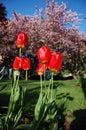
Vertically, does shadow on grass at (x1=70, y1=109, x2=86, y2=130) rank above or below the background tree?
below

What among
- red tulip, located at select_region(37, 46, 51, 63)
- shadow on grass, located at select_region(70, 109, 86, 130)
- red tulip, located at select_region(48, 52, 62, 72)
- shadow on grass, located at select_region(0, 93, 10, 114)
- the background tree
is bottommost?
shadow on grass, located at select_region(70, 109, 86, 130)

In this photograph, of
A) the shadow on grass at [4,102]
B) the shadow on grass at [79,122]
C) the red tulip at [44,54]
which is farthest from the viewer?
the shadow on grass at [4,102]

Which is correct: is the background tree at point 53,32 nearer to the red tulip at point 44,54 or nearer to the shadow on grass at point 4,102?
the shadow on grass at point 4,102

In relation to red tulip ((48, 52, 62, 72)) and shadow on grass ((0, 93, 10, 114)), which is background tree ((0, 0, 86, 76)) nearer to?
shadow on grass ((0, 93, 10, 114))

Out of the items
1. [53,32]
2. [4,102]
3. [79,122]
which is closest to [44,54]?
[79,122]

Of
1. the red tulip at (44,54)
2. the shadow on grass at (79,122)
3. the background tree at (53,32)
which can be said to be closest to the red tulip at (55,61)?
the red tulip at (44,54)

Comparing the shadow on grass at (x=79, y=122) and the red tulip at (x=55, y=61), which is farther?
the shadow on grass at (x=79, y=122)

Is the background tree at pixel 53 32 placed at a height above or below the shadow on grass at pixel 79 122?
above

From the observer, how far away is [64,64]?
27.6 metres

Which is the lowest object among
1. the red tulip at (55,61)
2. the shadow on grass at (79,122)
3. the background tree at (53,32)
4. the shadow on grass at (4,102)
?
the shadow on grass at (79,122)

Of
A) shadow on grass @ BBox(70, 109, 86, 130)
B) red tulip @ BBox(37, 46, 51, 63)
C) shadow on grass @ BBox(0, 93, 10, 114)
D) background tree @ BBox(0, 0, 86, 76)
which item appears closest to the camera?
red tulip @ BBox(37, 46, 51, 63)

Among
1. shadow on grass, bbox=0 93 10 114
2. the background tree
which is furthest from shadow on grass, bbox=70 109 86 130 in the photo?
the background tree

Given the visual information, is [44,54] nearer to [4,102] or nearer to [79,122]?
[79,122]

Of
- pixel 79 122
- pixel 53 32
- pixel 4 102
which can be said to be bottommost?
pixel 79 122
